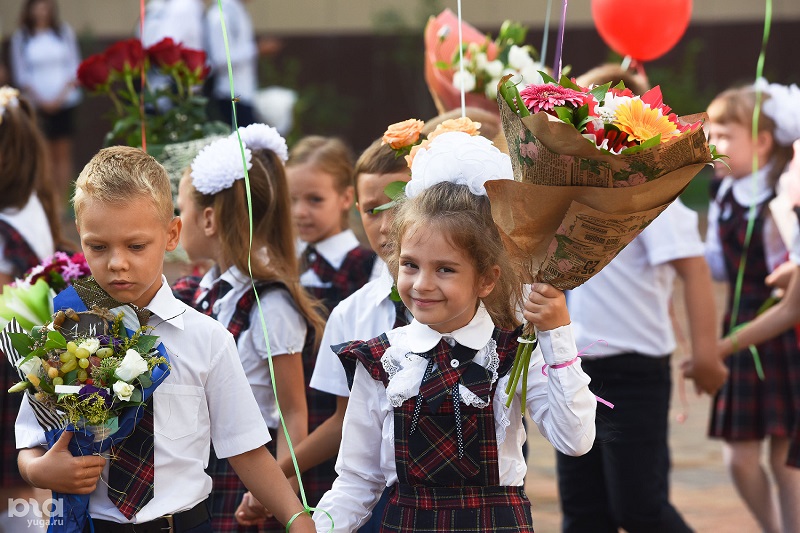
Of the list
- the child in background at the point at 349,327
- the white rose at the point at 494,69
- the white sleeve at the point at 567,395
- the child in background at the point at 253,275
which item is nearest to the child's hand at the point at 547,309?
the white sleeve at the point at 567,395

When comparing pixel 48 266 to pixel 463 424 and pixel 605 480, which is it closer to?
pixel 463 424

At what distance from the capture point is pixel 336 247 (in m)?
4.34

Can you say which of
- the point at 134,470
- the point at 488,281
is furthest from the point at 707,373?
the point at 134,470

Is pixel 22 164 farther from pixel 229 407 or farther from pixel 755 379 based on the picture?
pixel 755 379

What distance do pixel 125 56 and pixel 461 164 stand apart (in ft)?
7.10

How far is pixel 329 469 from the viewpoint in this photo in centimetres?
372

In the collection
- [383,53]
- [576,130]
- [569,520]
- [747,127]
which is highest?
[383,53]

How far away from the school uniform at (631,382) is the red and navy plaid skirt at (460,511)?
4.81ft

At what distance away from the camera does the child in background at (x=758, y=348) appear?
4781mm

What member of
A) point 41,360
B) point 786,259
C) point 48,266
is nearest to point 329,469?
point 48,266

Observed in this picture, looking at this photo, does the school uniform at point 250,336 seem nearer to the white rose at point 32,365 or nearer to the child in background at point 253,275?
the child in background at point 253,275

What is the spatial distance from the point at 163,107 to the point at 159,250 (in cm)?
206

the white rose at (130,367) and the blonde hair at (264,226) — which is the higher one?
the blonde hair at (264,226)

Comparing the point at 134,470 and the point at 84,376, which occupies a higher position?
the point at 84,376
